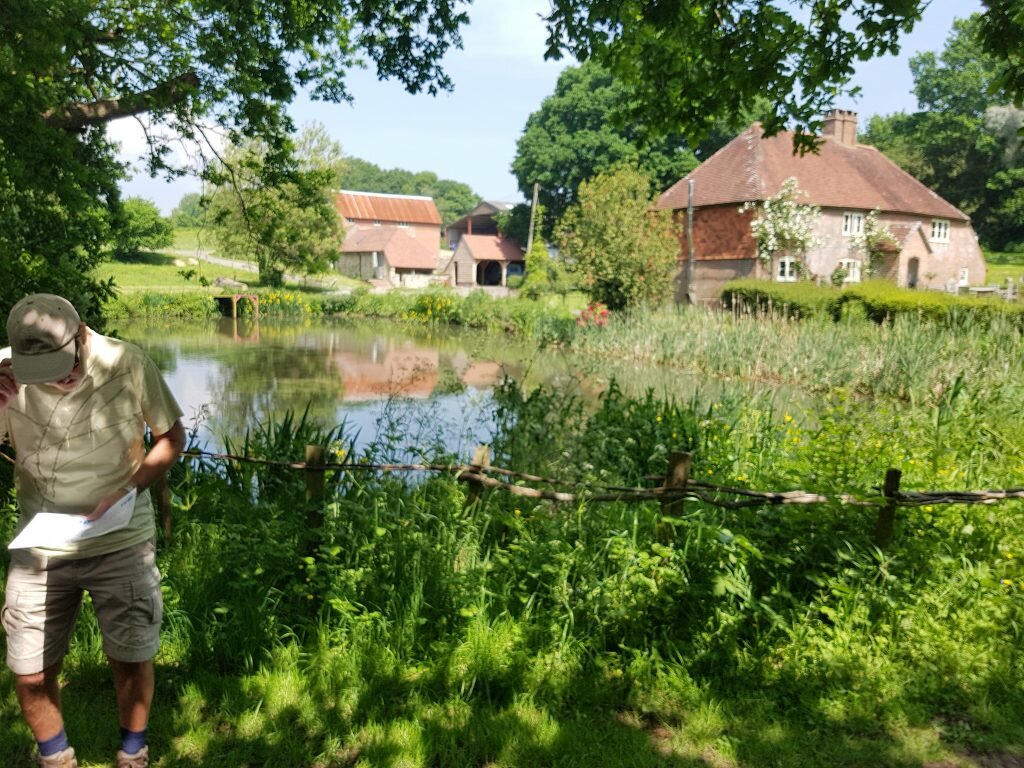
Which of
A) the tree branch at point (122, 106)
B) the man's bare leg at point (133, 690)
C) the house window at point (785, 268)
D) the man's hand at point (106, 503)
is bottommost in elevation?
the man's bare leg at point (133, 690)

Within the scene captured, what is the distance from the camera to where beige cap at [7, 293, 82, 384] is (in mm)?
2689

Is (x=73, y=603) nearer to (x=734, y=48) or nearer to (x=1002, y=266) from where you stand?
(x=734, y=48)

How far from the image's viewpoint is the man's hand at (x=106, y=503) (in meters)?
2.79

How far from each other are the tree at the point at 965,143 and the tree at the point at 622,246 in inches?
1362

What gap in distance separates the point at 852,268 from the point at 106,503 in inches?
1627

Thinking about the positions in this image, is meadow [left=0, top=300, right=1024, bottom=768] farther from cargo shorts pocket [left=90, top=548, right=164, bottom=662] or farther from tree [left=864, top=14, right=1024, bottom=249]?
tree [left=864, top=14, right=1024, bottom=249]

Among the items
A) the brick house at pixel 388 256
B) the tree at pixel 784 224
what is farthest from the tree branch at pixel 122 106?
the brick house at pixel 388 256

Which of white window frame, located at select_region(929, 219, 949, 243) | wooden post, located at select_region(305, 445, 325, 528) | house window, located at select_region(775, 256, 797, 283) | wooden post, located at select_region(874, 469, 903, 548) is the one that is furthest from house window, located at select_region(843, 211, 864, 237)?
wooden post, located at select_region(305, 445, 325, 528)

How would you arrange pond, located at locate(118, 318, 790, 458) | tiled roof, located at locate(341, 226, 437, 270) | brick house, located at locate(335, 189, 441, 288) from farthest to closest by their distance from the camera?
tiled roof, located at locate(341, 226, 437, 270)
brick house, located at locate(335, 189, 441, 288)
pond, located at locate(118, 318, 790, 458)

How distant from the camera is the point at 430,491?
644 centimetres

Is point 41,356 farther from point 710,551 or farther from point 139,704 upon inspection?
point 710,551

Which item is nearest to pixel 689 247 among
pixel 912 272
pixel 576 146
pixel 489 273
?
pixel 912 272

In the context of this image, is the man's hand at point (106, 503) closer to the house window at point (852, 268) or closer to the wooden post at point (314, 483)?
the wooden post at point (314, 483)

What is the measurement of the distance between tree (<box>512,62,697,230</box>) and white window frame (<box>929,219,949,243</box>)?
1640cm
